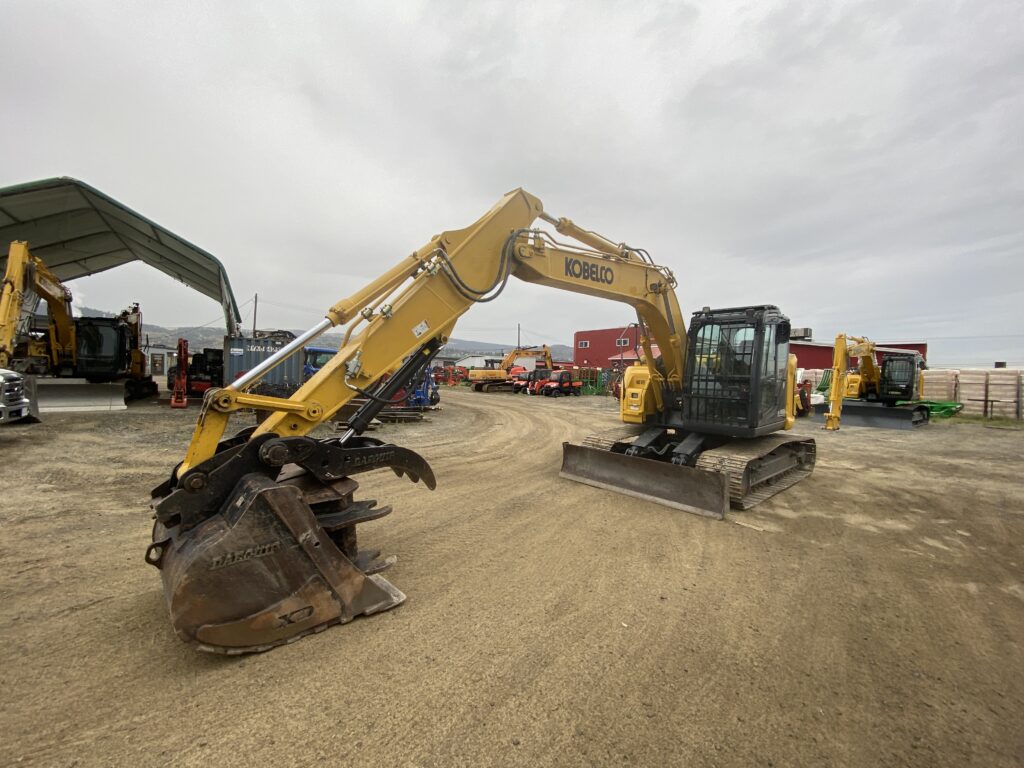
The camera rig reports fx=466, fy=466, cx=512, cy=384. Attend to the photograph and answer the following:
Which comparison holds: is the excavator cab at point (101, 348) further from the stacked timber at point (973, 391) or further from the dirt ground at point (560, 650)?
the stacked timber at point (973, 391)

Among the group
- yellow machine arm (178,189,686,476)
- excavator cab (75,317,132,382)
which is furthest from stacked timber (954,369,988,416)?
excavator cab (75,317,132,382)

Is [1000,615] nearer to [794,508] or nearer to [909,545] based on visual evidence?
[909,545]

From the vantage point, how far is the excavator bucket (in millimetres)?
2541

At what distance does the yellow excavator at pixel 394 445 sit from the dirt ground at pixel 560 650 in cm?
37

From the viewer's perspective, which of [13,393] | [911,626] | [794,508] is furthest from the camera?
[13,393]

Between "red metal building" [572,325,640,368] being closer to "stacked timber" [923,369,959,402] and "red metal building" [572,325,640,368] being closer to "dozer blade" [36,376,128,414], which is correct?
"stacked timber" [923,369,959,402]

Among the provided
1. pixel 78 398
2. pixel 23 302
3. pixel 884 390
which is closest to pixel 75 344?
pixel 78 398

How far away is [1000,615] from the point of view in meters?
3.45

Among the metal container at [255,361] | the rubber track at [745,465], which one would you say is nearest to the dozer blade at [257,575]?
the rubber track at [745,465]

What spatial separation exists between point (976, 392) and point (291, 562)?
2659cm

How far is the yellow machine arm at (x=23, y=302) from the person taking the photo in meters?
9.41

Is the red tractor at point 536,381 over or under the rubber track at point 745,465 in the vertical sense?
over

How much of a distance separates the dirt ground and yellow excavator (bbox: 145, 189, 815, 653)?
37cm

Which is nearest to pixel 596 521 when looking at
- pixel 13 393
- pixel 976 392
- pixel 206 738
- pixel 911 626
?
pixel 911 626
